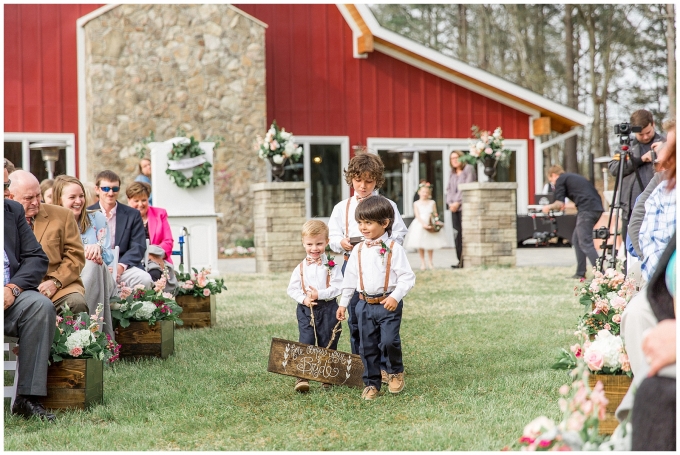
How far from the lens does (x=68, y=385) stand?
457cm

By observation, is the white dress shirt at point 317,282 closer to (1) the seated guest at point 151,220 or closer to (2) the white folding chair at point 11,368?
(2) the white folding chair at point 11,368

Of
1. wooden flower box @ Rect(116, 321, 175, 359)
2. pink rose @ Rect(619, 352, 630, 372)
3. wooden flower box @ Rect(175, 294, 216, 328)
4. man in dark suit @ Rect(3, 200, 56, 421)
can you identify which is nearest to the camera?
pink rose @ Rect(619, 352, 630, 372)

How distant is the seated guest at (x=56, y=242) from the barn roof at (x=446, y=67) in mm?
13011

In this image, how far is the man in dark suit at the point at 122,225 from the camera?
6742mm

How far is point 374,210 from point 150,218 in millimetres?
3374

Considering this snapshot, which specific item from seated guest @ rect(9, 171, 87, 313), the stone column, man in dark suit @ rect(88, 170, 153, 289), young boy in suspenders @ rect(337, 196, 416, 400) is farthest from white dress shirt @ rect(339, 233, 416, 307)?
the stone column

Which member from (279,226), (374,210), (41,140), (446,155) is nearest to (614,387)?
(374,210)

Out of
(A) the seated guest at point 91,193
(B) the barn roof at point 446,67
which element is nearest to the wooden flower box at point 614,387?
(A) the seated guest at point 91,193

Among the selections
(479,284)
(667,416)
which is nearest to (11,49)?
(479,284)

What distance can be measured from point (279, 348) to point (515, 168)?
14.9 meters

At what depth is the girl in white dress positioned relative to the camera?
13.3 metres

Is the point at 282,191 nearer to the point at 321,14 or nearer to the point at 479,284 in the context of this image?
the point at 479,284

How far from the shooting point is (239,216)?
17000 millimetres

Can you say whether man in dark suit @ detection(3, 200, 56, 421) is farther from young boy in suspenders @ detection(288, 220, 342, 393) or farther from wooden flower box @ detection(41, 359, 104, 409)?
young boy in suspenders @ detection(288, 220, 342, 393)
